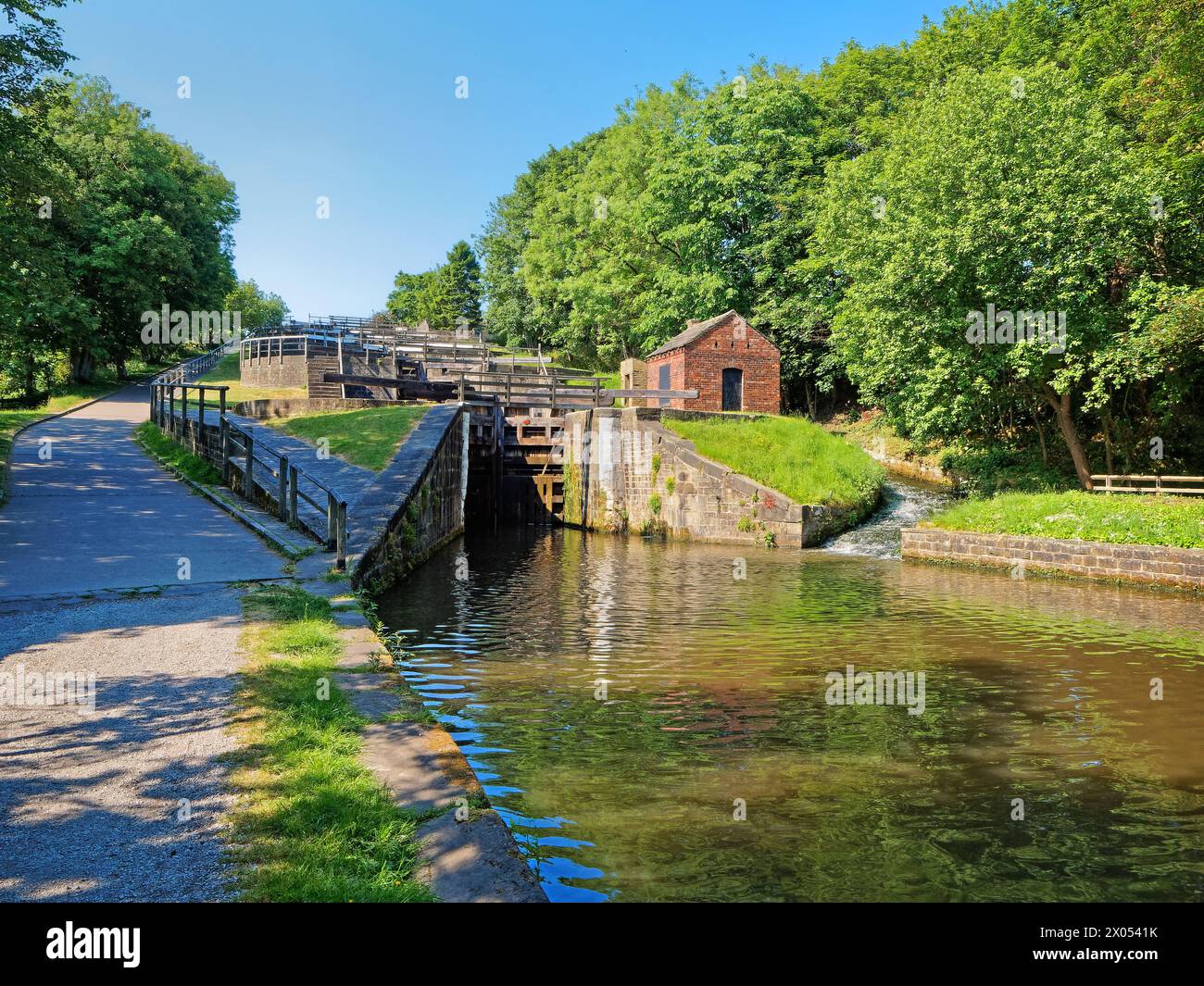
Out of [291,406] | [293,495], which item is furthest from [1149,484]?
[291,406]

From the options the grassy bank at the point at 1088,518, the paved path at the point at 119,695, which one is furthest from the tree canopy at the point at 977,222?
the paved path at the point at 119,695

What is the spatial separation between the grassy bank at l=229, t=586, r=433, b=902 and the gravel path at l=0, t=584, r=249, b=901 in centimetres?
15

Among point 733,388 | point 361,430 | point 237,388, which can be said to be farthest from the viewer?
point 237,388

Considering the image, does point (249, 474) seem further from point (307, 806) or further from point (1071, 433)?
point (1071, 433)

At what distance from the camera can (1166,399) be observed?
2119cm

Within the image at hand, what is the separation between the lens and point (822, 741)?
6.94 meters

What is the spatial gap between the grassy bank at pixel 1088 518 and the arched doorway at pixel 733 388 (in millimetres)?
13215

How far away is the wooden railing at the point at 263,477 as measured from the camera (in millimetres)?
11695

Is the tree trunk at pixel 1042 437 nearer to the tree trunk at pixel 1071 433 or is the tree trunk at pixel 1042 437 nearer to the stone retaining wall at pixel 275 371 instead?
the tree trunk at pixel 1071 433

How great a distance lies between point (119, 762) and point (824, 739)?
5383 millimetres

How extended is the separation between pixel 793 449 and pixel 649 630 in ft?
48.1

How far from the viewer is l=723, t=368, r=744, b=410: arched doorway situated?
104ft

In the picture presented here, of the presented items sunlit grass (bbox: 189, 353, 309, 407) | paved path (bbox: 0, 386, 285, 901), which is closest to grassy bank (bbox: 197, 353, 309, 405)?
sunlit grass (bbox: 189, 353, 309, 407)
